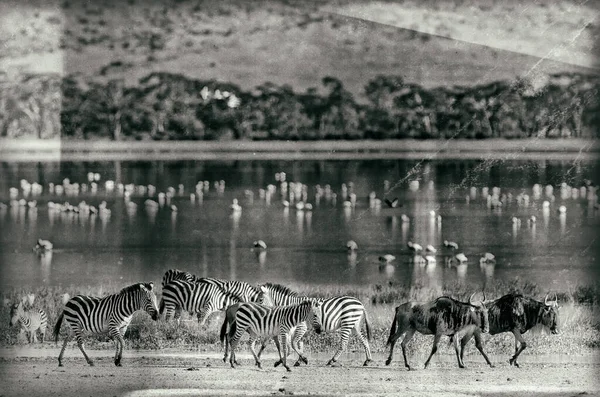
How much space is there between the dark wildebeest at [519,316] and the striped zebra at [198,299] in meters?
1.69

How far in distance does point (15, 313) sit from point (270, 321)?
207 centimetres

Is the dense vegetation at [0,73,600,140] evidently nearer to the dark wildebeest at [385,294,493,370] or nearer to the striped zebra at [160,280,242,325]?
the striped zebra at [160,280,242,325]

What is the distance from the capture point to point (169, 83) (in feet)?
36.9

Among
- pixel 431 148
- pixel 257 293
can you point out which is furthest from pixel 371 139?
pixel 257 293

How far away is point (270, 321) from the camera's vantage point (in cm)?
1022

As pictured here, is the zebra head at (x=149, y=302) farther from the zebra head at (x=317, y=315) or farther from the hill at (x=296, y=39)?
the hill at (x=296, y=39)

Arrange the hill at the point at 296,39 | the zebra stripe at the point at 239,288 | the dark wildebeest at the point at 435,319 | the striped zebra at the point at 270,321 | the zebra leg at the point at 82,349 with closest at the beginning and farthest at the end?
the striped zebra at the point at 270,321
the dark wildebeest at the point at 435,319
the zebra leg at the point at 82,349
the zebra stripe at the point at 239,288
the hill at the point at 296,39

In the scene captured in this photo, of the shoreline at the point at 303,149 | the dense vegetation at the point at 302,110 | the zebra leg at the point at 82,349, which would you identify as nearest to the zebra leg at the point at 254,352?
the zebra leg at the point at 82,349

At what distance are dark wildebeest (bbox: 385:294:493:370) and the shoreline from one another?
1.30 meters

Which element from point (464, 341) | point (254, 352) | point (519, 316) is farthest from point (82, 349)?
point (519, 316)

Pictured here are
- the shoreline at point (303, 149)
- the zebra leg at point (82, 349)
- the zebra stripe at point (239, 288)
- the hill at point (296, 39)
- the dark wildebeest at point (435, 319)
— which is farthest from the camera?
the shoreline at point (303, 149)

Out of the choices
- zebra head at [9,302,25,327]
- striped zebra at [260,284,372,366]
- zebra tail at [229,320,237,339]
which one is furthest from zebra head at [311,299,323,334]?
zebra head at [9,302,25,327]

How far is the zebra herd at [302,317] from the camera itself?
1028 centimetres

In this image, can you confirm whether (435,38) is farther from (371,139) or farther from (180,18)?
(180,18)
